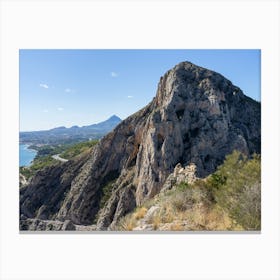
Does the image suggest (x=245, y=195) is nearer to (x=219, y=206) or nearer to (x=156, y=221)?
(x=219, y=206)

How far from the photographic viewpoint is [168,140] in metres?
15.8

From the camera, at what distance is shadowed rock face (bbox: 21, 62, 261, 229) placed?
48.1 feet

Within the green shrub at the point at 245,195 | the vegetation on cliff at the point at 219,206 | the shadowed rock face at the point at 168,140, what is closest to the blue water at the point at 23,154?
the vegetation on cliff at the point at 219,206

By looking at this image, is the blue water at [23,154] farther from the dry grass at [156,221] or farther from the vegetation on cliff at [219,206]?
the dry grass at [156,221]
